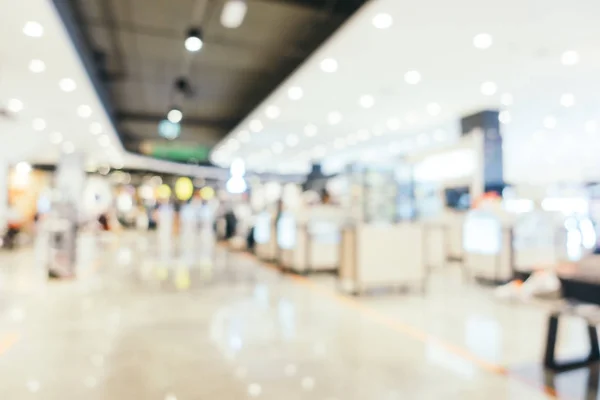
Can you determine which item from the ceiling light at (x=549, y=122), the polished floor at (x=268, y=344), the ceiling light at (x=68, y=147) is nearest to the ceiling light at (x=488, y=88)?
the ceiling light at (x=549, y=122)

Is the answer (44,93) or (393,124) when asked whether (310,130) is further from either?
(44,93)

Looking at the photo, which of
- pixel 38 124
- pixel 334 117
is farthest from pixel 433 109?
pixel 38 124

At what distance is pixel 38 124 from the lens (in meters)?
12.1

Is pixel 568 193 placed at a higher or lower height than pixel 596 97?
lower

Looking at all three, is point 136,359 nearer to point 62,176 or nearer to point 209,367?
point 209,367

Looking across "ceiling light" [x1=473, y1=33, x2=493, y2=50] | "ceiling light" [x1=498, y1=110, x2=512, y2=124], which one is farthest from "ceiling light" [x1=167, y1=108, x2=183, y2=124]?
"ceiling light" [x1=473, y1=33, x2=493, y2=50]

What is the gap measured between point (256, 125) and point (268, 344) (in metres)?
9.67

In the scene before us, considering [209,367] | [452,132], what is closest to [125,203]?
[452,132]

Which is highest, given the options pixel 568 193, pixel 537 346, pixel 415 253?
pixel 568 193

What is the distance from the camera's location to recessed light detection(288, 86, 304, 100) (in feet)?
28.3

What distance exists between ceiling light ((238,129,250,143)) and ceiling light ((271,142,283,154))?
42.1 inches

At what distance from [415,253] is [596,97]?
631 cm

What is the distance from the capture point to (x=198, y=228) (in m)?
22.0

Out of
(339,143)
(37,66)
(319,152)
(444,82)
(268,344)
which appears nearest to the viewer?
(268,344)
